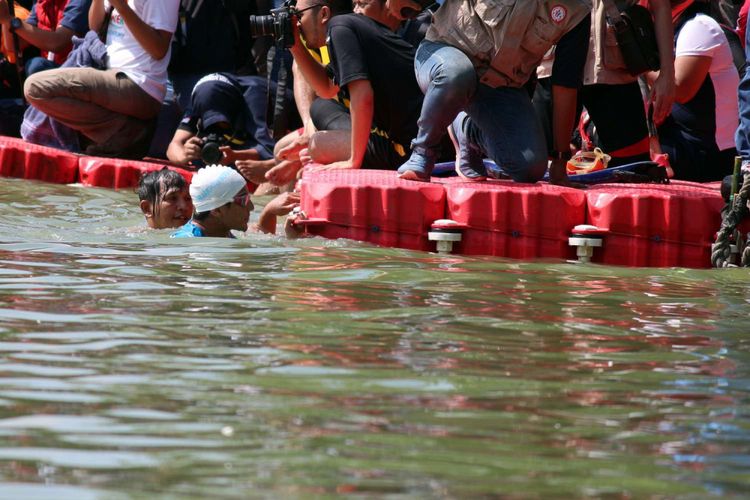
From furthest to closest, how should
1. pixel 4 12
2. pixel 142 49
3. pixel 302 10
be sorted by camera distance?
pixel 4 12, pixel 142 49, pixel 302 10

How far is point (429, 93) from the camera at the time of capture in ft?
21.1

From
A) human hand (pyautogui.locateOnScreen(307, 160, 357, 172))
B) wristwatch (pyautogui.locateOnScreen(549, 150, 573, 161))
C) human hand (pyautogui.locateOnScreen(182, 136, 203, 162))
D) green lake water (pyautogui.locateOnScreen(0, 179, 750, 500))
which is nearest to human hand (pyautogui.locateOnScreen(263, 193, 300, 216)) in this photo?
human hand (pyautogui.locateOnScreen(307, 160, 357, 172))

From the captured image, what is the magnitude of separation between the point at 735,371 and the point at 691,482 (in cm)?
116

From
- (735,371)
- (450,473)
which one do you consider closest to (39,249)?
(735,371)

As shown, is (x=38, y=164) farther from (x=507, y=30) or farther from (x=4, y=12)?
(x=507, y=30)

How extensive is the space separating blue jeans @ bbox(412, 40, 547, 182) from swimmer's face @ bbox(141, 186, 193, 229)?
60.1 inches

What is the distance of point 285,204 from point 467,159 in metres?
0.96

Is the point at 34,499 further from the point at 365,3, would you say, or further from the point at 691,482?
the point at 365,3

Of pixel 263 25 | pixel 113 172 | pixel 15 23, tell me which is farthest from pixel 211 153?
pixel 15 23

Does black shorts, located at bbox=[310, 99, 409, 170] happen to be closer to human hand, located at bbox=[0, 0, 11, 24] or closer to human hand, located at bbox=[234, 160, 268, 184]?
human hand, located at bbox=[234, 160, 268, 184]

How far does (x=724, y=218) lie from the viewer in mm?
6059

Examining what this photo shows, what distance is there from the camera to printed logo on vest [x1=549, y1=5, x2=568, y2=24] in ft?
21.1

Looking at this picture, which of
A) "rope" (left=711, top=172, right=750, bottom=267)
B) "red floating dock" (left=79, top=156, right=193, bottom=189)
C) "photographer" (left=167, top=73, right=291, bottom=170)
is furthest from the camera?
"red floating dock" (left=79, top=156, right=193, bottom=189)

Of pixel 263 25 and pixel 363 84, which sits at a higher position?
pixel 263 25
